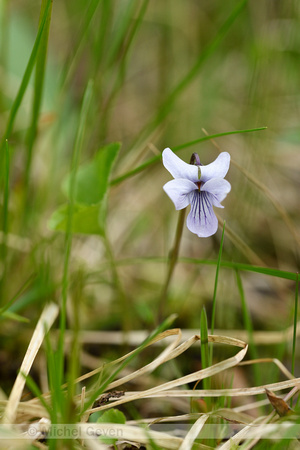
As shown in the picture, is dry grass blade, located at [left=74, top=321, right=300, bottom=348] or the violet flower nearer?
the violet flower

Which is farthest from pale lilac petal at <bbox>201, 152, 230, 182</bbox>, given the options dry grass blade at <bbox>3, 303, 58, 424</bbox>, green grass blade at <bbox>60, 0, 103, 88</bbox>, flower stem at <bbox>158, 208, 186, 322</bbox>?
green grass blade at <bbox>60, 0, 103, 88</bbox>

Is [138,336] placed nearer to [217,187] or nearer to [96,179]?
[96,179]

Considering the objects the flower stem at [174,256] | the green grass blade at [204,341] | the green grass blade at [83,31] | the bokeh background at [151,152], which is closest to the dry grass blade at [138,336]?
the bokeh background at [151,152]

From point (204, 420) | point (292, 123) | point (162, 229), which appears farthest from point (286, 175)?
point (204, 420)

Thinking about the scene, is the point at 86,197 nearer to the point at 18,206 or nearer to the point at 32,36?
the point at 18,206

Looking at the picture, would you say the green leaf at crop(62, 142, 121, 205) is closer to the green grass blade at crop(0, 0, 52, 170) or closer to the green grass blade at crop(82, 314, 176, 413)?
the green grass blade at crop(0, 0, 52, 170)

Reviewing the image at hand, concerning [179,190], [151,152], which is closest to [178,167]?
[179,190]
